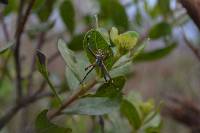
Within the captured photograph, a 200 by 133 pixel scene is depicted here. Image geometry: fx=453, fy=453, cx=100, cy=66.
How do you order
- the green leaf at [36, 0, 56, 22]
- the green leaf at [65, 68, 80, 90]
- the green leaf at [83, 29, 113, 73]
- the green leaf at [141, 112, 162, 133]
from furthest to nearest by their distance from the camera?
the green leaf at [36, 0, 56, 22]
the green leaf at [141, 112, 162, 133]
the green leaf at [65, 68, 80, 90]
the green leaf at [83, 29, 113, 73]

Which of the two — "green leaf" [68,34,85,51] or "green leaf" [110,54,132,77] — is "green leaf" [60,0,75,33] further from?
"green leaf" [110,54,132,77]

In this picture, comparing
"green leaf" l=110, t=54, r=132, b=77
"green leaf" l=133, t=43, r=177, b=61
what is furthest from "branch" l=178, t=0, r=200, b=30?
"green leaf" l=133, t=43, r=177, b=61

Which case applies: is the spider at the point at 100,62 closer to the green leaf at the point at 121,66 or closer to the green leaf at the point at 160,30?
the green leaf at the point at 121,66

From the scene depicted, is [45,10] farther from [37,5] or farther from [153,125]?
[153,125]

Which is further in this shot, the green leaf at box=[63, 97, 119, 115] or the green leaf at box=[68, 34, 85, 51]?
the green leaf at box=[68, 34, 85, 51]

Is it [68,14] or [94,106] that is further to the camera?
[68,14]

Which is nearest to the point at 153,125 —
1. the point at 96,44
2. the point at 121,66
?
the point at 121,66

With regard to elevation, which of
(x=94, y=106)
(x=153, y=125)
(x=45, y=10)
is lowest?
(x=153, y=125)
